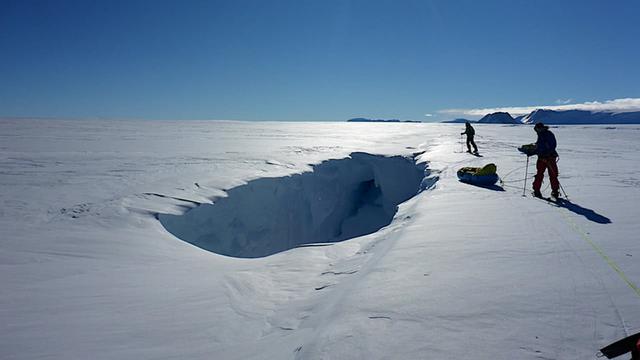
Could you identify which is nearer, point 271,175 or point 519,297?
point 519,297

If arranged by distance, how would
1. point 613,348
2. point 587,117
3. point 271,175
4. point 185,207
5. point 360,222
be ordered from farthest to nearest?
1. point 587,117
2. point 360,222
3. point 271,175
4. point 185,207
5. point 613,348

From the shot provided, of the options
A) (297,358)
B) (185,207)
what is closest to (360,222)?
(185,207)

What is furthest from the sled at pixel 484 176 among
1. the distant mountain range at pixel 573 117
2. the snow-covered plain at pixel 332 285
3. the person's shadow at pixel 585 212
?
the distant mountain range at pixel 573 117

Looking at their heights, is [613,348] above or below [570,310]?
above

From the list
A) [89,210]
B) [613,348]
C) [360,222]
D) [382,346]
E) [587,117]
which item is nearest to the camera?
[613,348]

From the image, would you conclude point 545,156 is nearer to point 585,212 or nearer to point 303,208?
point 585,212

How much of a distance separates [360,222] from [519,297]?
15260mm

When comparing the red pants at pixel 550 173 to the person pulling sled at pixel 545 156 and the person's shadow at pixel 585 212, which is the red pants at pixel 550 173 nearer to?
the person pulling sled at pixel 545 156

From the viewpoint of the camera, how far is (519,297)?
10.2 feet

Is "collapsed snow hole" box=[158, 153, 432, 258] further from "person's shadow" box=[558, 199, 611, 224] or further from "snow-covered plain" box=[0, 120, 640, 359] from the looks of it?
"person's shadow" box=[558, 199, 611, 224]

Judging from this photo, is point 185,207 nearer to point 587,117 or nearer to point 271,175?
point 271,175

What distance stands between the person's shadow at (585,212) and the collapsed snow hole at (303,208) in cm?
455

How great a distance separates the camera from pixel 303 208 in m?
13.5

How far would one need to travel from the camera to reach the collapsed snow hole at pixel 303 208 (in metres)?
8.67
